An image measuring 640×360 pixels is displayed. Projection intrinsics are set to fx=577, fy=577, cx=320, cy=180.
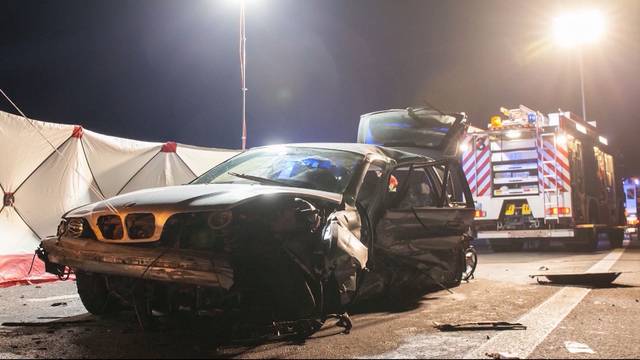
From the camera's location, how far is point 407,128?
284 inches

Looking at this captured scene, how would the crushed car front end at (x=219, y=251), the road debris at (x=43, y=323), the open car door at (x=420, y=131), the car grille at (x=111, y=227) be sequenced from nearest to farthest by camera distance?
the crushed car front end at (x=219, y=251), the car grille at (x=111, y=227), the road debris at (x=43, y=323), the open car door at (x=420, y=131)

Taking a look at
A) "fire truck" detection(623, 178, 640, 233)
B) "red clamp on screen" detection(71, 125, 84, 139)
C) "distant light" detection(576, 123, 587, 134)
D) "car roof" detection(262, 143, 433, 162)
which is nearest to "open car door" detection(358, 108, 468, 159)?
"car roof" detection(262, 143, 433, 162)

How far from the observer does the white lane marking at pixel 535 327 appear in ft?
12.3

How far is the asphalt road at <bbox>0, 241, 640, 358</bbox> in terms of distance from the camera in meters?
3.73

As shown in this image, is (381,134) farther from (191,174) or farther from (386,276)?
(191,174)

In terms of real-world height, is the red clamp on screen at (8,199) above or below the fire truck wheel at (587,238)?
above

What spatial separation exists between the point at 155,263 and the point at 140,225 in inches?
14.6

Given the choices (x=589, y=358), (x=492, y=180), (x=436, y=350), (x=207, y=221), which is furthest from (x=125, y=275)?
(x=492, y=180)

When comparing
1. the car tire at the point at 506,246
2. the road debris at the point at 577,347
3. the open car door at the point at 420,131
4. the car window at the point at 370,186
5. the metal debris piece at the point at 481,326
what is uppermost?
the open car door at the point at 420,131

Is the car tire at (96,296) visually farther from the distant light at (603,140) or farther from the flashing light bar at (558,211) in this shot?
the distant light at (603,140)

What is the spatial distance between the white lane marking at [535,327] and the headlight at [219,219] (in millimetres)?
1736

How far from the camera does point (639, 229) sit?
66.4ft

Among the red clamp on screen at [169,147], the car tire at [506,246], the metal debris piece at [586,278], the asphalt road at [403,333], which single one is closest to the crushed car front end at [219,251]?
the asphalt road at [403,333]

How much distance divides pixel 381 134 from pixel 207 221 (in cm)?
417
